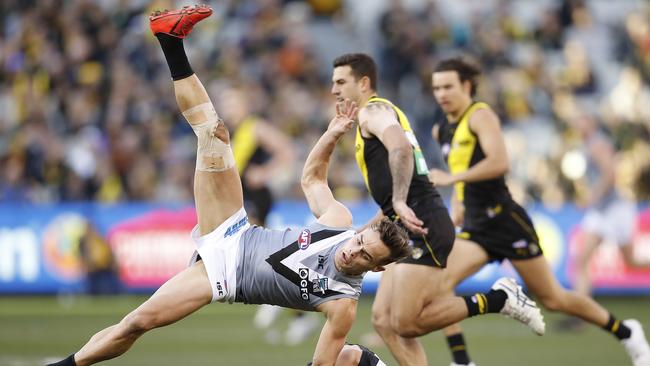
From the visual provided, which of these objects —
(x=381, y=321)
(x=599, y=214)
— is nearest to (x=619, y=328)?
(x=381, y=321)

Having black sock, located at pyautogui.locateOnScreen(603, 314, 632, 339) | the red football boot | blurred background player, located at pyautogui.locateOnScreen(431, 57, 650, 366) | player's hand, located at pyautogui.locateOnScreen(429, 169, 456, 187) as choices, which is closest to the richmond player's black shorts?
player's hand, located at pyautogui.locateOnScreen(429, 169, 456, 187)

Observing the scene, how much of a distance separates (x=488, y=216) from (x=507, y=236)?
0.91 ft

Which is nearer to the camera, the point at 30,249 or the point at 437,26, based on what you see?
the point at 30,249

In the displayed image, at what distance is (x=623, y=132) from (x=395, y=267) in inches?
469

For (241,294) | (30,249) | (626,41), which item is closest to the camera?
(241,294)

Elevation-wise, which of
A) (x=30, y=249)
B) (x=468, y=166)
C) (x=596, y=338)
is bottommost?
(x=596, y=338)

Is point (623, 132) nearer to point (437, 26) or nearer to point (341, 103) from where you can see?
point (437, 26)

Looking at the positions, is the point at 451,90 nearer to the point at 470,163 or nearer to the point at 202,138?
the point at 470,163

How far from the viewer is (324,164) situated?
8688 mm

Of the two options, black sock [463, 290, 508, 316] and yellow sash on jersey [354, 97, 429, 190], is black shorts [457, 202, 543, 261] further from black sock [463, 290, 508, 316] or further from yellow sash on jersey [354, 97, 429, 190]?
yellow sash on jersey [354, 97, 429, 190]

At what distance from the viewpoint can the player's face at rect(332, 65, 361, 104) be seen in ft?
31.1

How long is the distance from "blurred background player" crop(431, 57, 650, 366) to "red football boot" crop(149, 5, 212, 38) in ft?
9.56

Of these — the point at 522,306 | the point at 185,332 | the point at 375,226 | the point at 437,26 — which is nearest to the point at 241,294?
the point at 375,226

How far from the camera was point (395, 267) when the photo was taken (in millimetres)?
9492
